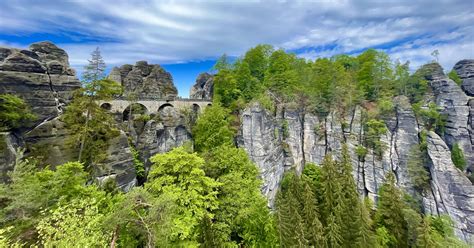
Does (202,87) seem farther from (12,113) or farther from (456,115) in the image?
(456,115)

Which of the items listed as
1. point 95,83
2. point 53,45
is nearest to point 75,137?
point 95,83

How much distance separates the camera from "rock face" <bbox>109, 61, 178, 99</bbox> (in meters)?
36.0

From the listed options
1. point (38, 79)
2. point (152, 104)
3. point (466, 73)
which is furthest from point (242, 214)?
point (466, 73)

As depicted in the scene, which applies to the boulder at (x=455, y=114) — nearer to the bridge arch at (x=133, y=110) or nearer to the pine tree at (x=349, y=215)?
the pine tree at (x=349, y=215)

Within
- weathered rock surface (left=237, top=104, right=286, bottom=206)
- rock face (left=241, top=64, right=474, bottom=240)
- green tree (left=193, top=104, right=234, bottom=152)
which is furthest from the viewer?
weathered rock surface (left=237, top=104, right=286, bottom=206)

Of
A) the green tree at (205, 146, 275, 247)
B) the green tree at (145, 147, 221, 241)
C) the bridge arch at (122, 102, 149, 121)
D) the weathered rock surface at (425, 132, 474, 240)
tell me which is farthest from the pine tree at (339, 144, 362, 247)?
the bridge arch at (122, 102, 149, 121)

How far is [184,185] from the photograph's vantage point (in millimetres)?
14578

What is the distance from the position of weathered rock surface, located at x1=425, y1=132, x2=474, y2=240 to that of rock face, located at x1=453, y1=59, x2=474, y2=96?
13.6 meters

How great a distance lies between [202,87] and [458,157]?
44490 mm

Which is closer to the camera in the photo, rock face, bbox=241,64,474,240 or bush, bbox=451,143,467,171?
rock face, bbox=241,64,474,240

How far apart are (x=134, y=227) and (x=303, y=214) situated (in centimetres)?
1680

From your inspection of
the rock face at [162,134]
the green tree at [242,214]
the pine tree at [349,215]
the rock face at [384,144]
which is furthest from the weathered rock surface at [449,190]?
the rock face at [162,134]

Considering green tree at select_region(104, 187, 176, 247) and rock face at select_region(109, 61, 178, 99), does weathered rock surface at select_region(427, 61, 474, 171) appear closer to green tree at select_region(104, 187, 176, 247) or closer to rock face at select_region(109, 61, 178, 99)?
green tree at select_region(104, 187, 176, 247)

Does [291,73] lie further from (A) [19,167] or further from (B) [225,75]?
(A) [19,167]
